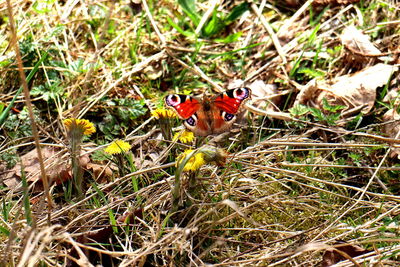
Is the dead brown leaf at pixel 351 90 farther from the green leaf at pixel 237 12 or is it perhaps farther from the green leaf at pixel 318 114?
the green leaf at pixel 237 12

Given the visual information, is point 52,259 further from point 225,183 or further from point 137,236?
point 225,183

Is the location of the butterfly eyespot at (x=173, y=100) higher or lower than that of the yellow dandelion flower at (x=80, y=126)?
lower

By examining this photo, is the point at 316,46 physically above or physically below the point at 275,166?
above

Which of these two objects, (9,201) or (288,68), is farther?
(288,68)

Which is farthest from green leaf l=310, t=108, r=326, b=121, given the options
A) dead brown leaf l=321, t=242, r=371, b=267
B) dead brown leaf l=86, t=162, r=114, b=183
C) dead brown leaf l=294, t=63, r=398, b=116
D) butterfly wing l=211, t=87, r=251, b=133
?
dead brown leaf l=86, t=162, r=114, b=183

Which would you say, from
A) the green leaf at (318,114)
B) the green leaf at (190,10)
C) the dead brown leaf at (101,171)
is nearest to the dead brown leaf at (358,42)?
the green leaf at (318,114)

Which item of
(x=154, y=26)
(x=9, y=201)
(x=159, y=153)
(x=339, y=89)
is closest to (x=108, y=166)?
(x=159, y=153)

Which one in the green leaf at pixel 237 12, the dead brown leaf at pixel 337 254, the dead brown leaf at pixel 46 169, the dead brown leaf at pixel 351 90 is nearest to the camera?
the dead brown leaf at pixel 337 254

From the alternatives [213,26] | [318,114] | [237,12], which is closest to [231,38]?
[213,26]
